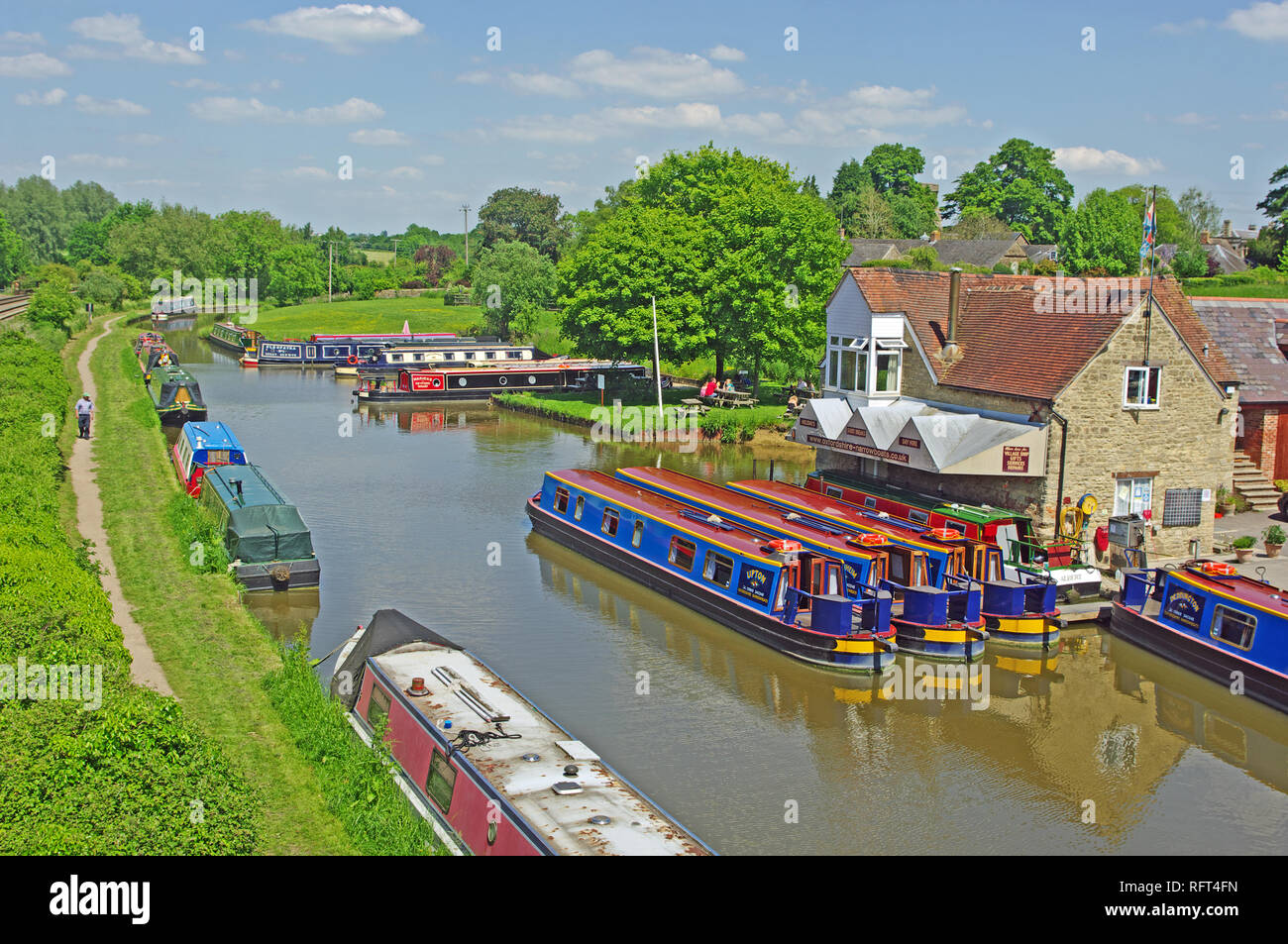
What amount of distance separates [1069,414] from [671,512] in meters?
10.0

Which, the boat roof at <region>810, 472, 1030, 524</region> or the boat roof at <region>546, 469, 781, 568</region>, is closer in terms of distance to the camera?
the boat roof at <region>546, 469, 781, 568</region>

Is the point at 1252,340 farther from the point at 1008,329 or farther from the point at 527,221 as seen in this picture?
the point at 527,221

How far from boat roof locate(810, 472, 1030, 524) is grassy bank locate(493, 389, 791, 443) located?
15966mm

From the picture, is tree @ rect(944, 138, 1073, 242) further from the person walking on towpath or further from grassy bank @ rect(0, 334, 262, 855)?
grassy bank @ rect(0, 334, 262, 855)

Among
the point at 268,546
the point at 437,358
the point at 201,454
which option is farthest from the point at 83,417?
the point at 437,358

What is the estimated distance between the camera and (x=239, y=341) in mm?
79250

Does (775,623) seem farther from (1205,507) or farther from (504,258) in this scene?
(504,258)

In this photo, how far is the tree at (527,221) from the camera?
424 feet

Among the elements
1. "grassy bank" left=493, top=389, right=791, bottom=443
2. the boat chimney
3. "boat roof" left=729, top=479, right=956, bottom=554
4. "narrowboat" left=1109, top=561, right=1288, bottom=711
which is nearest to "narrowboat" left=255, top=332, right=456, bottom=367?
"grassy bank" left=493, top=389, right=791, bottom=443

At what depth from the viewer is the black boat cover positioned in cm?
1809

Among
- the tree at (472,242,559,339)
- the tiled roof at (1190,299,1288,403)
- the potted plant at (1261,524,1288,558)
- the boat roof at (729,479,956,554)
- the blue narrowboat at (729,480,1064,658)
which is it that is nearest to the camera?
the blue narrowboat at (729,480,1064,658)

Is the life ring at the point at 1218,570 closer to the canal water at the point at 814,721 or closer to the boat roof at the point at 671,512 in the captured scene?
the canal water at the point at 814,721

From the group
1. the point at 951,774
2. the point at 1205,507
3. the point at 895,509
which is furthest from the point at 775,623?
the point at 1205,507

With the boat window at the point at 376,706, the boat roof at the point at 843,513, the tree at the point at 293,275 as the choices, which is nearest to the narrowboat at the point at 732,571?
the boat roof at the point at 843,513
